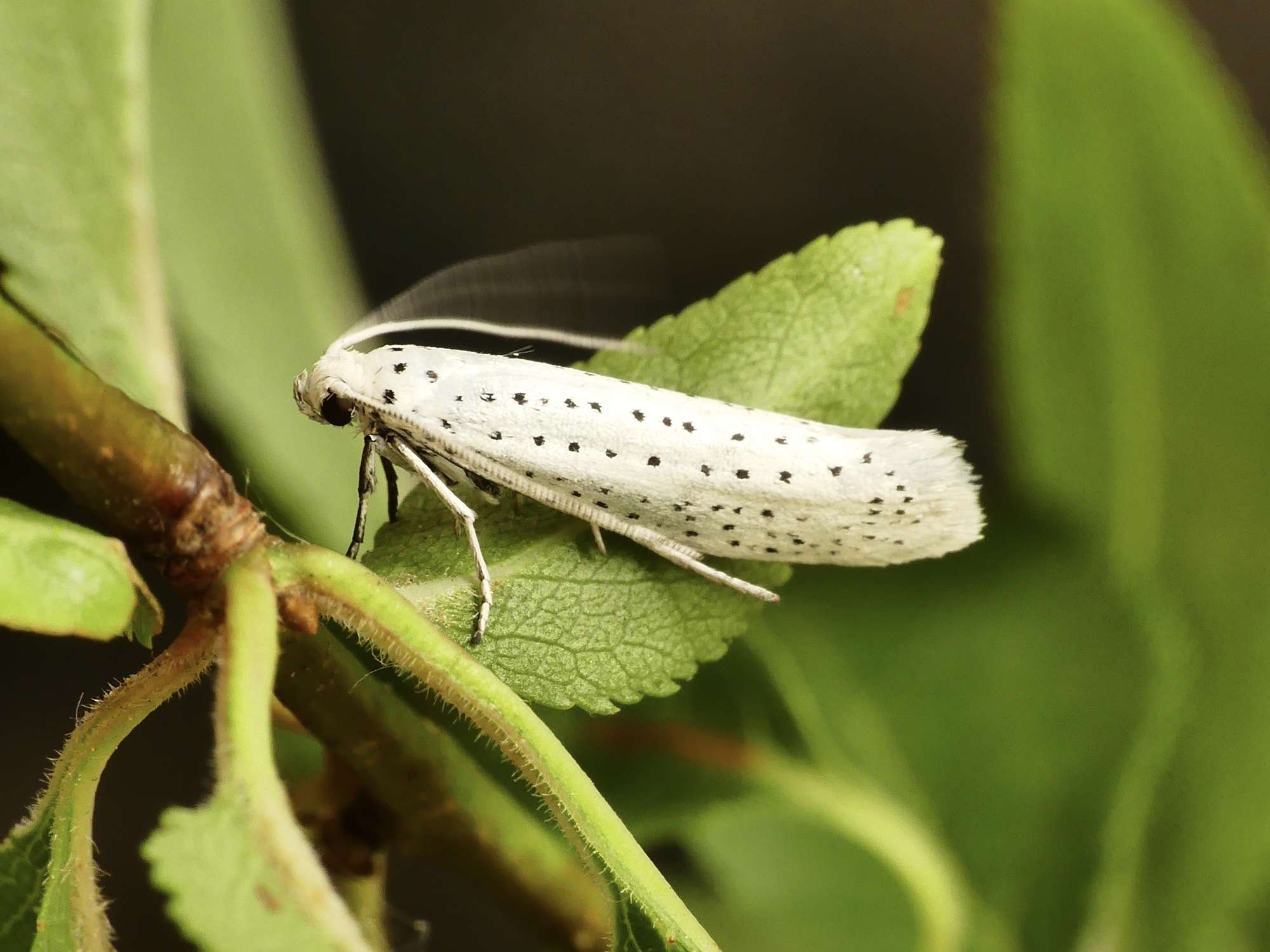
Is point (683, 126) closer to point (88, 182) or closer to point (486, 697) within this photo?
point (88, 182)

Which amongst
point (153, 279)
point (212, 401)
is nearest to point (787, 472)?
point (153, 279)

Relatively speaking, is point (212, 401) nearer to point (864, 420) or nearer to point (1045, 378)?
point (864, 420)

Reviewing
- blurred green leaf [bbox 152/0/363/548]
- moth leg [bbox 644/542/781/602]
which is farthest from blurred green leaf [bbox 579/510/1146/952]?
blurred green leaf [bbox 152/0/363/548]

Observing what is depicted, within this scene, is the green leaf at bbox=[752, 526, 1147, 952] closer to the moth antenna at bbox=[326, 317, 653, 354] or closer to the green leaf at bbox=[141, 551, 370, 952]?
the moth antenna at bbox=[326, 317, 653, 354]

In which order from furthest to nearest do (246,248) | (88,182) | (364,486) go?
1. (246,248)
2. (364,486)
3. (88,182)

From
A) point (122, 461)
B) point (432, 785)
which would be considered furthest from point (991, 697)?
point (122, 461)

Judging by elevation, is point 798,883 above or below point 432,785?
below
